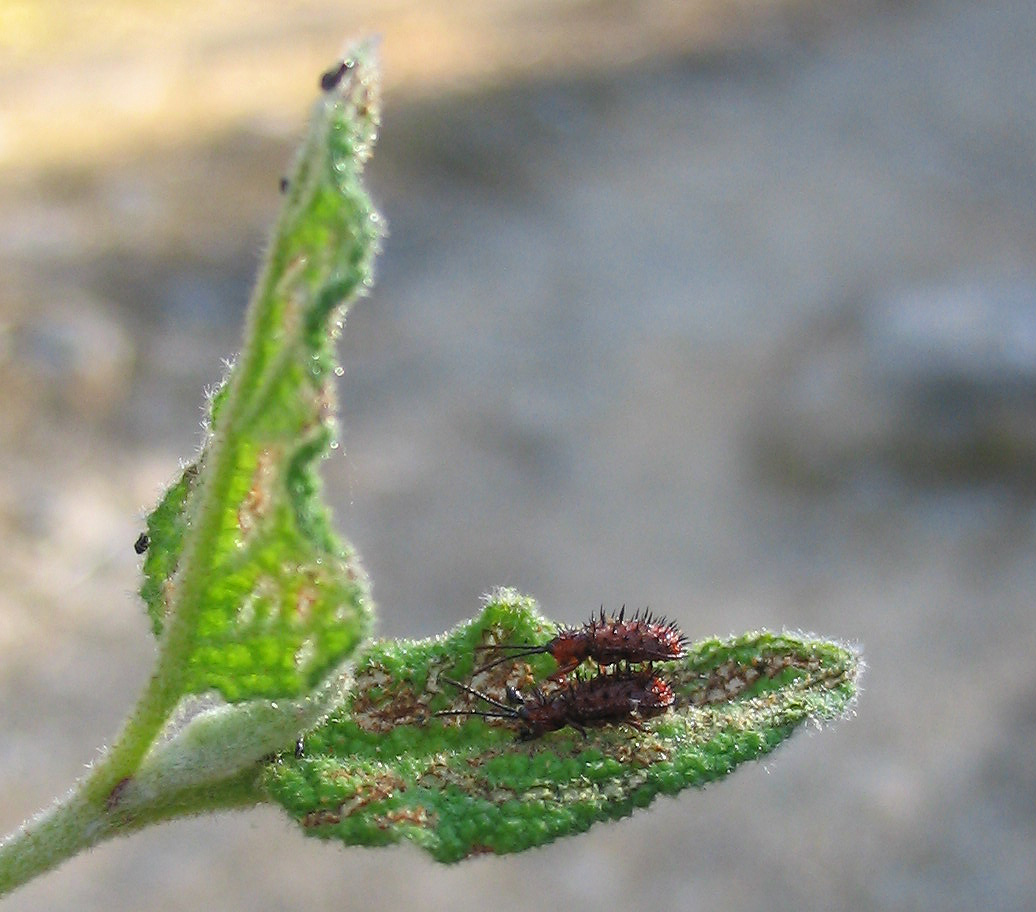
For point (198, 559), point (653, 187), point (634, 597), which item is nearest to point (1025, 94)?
point (653, 187)

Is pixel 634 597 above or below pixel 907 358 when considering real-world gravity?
below

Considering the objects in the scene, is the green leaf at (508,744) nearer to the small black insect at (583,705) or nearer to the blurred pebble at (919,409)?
the small black insect at (583,705)

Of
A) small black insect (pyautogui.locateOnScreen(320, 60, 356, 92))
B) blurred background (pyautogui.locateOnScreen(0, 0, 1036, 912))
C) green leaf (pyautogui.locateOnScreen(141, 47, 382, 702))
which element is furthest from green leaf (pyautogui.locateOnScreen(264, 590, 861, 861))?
blurred background (pyautogui.locateOnScreen(0, 0, 1036, 912))

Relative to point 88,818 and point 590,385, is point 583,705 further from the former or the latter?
point 590,385

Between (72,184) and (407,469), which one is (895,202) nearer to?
(407,469)

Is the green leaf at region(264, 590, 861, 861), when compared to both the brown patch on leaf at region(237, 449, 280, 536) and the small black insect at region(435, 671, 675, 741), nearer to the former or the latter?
the small black insect at region(435, 671, 675, 741)

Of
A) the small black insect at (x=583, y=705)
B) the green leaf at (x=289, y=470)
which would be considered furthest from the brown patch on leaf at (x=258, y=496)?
the small black insect at (x=583, y=705)

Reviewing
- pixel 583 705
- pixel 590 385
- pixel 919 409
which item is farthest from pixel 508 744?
pixel 919 409
